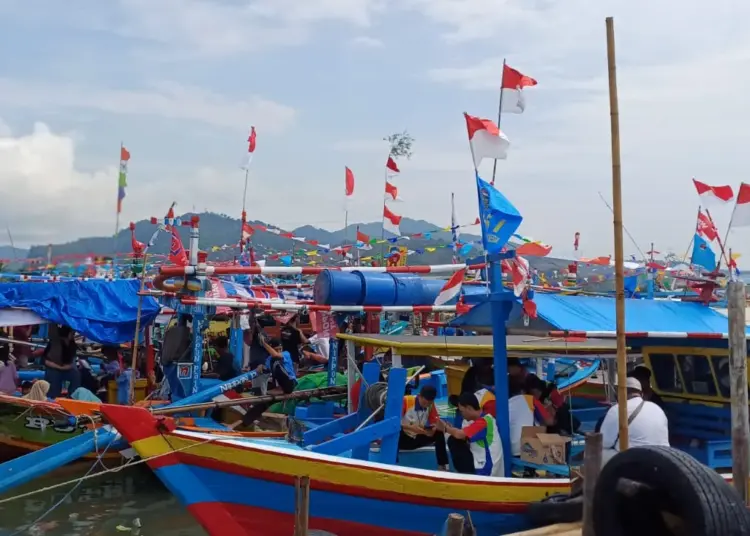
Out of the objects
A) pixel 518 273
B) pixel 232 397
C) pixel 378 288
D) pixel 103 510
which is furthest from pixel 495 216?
pixel 103 510

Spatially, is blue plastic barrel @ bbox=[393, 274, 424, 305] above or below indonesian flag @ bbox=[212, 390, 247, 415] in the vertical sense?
above

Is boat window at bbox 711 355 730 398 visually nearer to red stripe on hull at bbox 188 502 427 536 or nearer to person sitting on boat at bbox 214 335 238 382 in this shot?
red stripe on hull at bbox 188 502 427 536

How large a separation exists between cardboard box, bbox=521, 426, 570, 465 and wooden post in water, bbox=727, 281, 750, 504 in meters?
2.24

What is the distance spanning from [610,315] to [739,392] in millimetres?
2380

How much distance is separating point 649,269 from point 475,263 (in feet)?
43.3

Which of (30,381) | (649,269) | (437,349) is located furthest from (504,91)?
(649,269)

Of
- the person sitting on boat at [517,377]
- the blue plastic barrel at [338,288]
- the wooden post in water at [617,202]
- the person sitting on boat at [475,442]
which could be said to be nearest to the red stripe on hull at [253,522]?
the person sitting on boat at [475,442]

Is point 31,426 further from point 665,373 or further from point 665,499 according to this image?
point 665,499

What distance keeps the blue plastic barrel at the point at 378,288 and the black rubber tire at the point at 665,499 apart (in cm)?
590

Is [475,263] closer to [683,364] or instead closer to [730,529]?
[683,364]

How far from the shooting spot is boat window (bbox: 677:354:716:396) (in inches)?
353

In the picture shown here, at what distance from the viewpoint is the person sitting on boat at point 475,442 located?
788 centimetres

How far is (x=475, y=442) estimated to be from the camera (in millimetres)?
7996

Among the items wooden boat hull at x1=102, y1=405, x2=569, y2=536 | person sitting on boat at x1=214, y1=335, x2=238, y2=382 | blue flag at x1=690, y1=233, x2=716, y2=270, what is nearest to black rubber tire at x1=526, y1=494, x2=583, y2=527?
wooden boat hull at x1=102, y1=405, x2=569, y2=536
